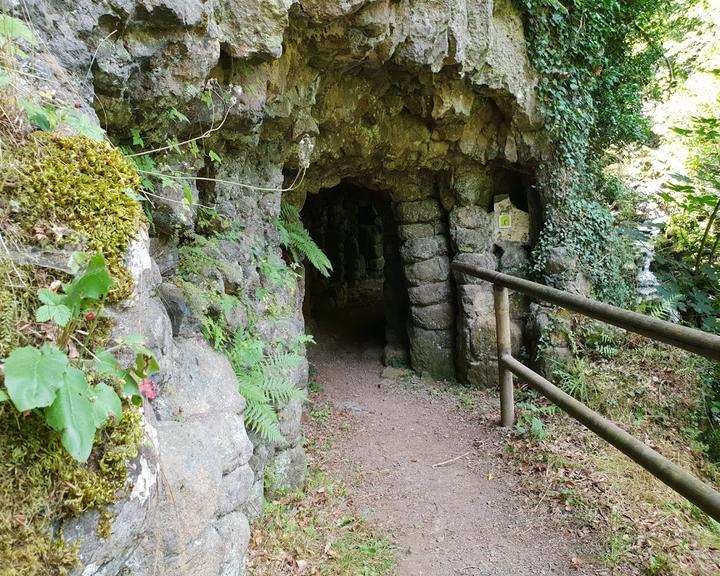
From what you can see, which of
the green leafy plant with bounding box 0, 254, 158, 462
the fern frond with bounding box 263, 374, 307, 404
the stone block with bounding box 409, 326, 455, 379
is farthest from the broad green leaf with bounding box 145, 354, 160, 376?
the stone block with bounding box 409, 326, 455, 379

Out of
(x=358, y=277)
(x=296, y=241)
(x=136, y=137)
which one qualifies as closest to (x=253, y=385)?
(x=136, y=137)

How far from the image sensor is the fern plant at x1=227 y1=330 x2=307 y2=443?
8.71 feet

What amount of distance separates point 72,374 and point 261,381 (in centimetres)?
200

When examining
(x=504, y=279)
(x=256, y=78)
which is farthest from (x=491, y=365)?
(x=256, y=78)

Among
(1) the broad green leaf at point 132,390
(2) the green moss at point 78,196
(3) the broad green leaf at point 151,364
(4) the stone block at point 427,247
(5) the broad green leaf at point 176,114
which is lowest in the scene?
(4) the stone block at point 427,247

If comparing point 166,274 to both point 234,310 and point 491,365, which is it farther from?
point 491,365

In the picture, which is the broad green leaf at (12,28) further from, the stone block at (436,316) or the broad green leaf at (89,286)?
the stone block at (436,316)

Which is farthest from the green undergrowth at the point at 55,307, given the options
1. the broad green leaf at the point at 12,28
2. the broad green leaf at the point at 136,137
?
the broad green leaf at the point at 136,137

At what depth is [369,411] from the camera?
5.06 meters

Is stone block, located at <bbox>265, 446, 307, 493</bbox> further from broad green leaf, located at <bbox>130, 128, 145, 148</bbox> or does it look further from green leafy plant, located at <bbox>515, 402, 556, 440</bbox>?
broad green leaf, located at <bbox>130, 128, 145, 148</bbox>

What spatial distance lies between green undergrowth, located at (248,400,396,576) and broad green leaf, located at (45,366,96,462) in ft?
5.58

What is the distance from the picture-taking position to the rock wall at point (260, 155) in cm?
162

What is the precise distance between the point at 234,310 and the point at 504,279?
198 centimetres

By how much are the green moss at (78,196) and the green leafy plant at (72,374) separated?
0.62 ft
